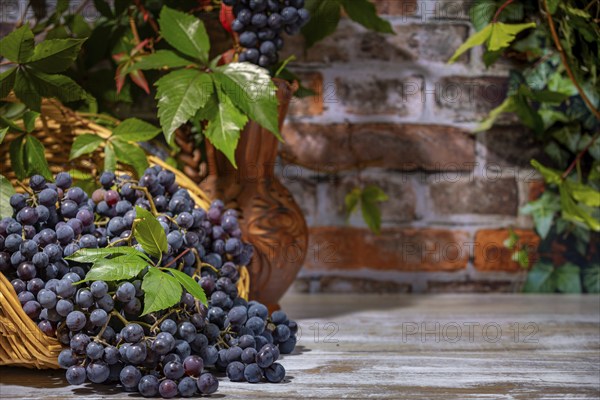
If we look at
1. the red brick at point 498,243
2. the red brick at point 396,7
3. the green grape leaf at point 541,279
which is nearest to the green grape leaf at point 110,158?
the red brick at point 396,7

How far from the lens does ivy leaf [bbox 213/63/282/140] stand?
100cm

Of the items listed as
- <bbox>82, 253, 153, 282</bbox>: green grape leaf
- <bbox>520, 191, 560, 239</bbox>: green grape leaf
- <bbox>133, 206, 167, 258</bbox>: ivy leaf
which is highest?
<bbox>520, 191, 560, 239</bbox>: green grape leaf

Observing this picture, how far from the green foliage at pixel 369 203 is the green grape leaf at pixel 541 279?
1.05 ft

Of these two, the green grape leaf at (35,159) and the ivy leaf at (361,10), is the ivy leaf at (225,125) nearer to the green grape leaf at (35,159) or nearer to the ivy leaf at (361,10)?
the green grape leaf at (35,159)

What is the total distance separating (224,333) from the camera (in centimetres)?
86

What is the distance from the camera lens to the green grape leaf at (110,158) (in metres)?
1.03

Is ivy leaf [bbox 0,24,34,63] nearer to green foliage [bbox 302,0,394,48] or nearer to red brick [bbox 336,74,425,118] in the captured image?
green foliage [bbox 302,0,394,48]

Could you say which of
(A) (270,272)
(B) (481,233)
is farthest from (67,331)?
(B) (481,233)

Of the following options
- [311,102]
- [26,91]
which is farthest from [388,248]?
[26,91]

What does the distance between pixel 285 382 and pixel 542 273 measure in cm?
85

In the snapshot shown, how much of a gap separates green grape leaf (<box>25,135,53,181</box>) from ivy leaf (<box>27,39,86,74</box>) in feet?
0.31

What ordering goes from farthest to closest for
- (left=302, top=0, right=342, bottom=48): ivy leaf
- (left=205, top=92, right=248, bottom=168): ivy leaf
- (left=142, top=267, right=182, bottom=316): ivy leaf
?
(left=302, top=0, right=342, bottom=48): ivy leaf < (left=205, top=92, right=248, bottom=168): ivy leaf < (left=142, top=267, right=182, bottom=316): ivy leaf

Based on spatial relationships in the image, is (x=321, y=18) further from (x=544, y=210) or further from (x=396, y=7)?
(x=544, y=210)

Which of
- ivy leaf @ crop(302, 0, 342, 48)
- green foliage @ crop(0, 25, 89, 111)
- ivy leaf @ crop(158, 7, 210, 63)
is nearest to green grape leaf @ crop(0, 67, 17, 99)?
green foliage @ crop(0, 25, 89, 111)
